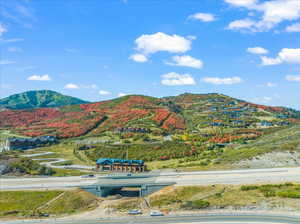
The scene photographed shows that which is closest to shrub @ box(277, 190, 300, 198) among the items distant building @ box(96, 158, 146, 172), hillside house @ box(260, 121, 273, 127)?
distant building @ box(96, 158, 146, 172)

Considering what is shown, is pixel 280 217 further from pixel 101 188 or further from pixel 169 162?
pixel 169 162

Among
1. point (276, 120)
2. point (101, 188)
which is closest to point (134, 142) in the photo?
point (101, 188)

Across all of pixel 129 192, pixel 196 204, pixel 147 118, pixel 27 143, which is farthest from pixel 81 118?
pixel 196 204

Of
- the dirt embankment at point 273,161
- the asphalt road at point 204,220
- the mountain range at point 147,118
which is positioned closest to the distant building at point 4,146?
the mountain range at point 147,118

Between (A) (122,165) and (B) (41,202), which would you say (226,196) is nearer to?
(A) (122,165)

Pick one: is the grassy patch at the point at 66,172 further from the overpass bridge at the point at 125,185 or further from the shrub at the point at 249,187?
the shrub at the point at 249,187
